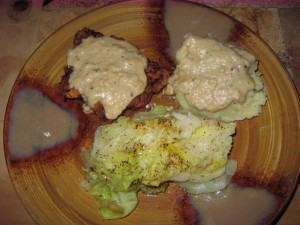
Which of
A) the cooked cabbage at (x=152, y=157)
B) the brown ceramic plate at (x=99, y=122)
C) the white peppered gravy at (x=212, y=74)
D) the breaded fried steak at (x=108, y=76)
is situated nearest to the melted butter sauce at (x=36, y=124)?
the brown ceramic plate at (x=99, y=122)

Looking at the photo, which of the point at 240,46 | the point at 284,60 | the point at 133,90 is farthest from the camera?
the point at 284,60

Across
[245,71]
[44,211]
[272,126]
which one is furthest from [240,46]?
[44,211]

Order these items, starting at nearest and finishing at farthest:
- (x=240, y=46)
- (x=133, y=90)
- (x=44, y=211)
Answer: (x=44, y=211) → (x=133, y=90) → (x=240, y=46)

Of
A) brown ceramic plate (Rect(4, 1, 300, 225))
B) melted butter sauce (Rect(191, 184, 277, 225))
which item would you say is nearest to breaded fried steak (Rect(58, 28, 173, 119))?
brown ceramic plate (Rect(4, 1, 300, 225))

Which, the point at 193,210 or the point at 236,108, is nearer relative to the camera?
the point at 193,210

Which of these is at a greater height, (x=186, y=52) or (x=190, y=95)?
(x=186, y=52)

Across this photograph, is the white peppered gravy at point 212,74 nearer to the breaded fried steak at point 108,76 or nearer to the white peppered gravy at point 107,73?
the breaded fried steak at point 108,76

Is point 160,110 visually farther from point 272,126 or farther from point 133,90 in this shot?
point 272,126
